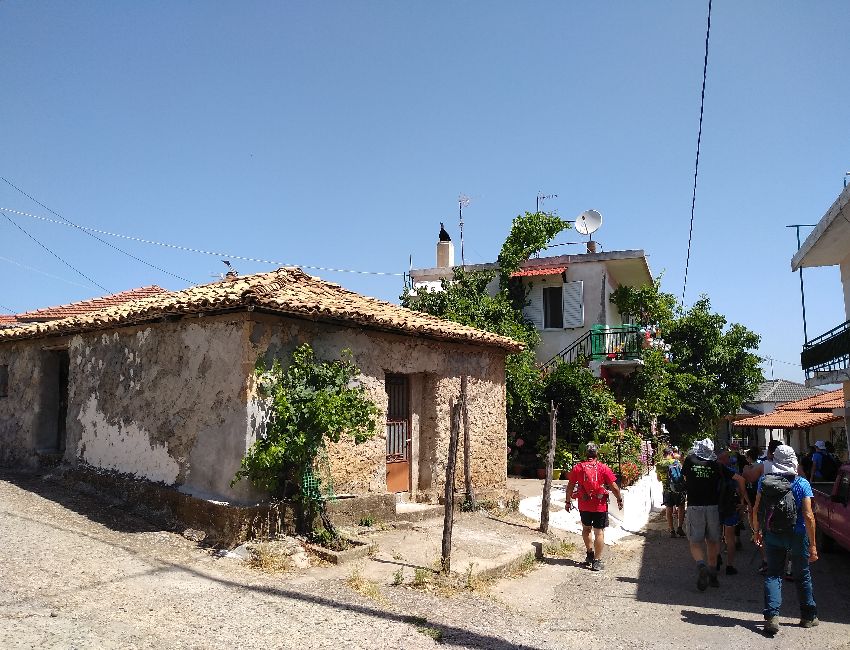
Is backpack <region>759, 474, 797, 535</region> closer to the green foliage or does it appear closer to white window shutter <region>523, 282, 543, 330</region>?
the green foliage

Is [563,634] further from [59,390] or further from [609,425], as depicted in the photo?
[609,425]

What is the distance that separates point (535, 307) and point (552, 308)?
582 mm

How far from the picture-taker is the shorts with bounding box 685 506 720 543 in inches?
296

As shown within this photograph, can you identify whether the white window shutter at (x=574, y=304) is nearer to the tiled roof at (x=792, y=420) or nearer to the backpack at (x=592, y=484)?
the tiled roof at (x=792, y=420)

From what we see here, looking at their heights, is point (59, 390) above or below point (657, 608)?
above

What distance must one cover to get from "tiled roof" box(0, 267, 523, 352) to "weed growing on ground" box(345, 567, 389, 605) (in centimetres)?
328

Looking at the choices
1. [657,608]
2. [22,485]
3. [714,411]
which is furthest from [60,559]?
[714,411]

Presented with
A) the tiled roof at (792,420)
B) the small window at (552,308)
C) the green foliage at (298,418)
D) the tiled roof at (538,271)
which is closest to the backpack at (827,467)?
the green foliage at (298,418)

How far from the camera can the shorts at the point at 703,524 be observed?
7527 mm

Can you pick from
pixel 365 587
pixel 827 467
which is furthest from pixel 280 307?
pixel 827 467

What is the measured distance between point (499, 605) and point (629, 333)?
49.6 feet

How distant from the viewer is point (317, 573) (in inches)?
279

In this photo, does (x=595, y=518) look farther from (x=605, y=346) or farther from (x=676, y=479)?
(x=605, y=346)

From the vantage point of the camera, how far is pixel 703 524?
7.53 metres
